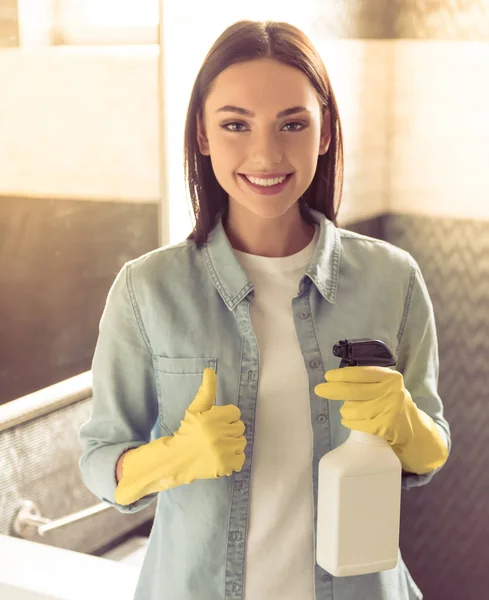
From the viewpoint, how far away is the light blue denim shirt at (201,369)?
0.86 meters

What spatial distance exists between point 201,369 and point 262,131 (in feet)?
0.84

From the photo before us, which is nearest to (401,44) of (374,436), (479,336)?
(479,336)

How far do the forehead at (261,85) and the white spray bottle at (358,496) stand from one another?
26 cm

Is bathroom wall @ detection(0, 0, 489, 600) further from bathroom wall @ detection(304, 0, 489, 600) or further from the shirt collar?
the shirt collar

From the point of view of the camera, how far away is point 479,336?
84.0 inches

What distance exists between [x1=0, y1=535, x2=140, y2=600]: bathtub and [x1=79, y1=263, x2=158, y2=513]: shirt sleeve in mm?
288

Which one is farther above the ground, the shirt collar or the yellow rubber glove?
the shirt collar

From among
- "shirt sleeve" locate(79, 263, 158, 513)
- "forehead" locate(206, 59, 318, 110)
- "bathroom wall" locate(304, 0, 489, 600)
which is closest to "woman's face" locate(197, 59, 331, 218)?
"forehead" locate(206, 59, 318, 110)

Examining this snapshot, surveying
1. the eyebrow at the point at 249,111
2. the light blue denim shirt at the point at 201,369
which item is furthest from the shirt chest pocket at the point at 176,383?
the eyebrow at the point at 249,111

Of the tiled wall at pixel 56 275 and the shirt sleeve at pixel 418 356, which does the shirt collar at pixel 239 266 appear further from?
the tiled wall at pixel 56 275

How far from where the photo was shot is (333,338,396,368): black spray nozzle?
0.80 meters

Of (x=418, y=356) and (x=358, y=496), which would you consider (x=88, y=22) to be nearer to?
(x=418, y=356)

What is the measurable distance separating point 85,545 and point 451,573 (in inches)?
48.4

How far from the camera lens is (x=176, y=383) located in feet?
2.84
